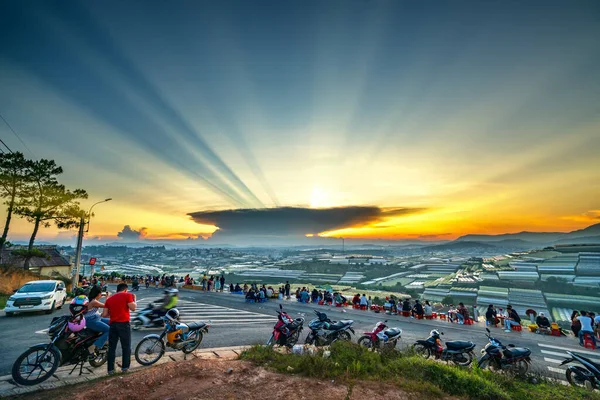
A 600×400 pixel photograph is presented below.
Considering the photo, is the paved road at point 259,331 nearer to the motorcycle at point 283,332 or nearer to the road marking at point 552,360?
the road marking at point 552,360

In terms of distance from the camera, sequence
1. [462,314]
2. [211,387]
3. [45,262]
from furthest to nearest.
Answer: [45,262]
[462,314]
[211,387]

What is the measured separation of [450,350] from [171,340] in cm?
956

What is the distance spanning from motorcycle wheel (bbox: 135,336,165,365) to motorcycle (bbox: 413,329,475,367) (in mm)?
8582

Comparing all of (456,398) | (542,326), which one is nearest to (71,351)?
(456,398)

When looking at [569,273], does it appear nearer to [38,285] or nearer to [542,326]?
[542,326]

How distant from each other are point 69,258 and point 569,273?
11584cm

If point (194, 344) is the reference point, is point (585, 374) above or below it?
below

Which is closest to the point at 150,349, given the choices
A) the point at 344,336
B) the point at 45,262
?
the point at 344,336

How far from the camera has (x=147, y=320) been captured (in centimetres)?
1241

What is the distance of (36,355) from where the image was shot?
606 cm

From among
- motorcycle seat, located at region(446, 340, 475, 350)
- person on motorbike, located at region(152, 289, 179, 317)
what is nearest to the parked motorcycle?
person on motorbike, located at region(152, 289, 179, 317)

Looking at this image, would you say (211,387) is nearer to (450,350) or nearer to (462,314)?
(450,350)

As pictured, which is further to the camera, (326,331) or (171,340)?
(326,331)

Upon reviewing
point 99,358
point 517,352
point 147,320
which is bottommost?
point 517,352
